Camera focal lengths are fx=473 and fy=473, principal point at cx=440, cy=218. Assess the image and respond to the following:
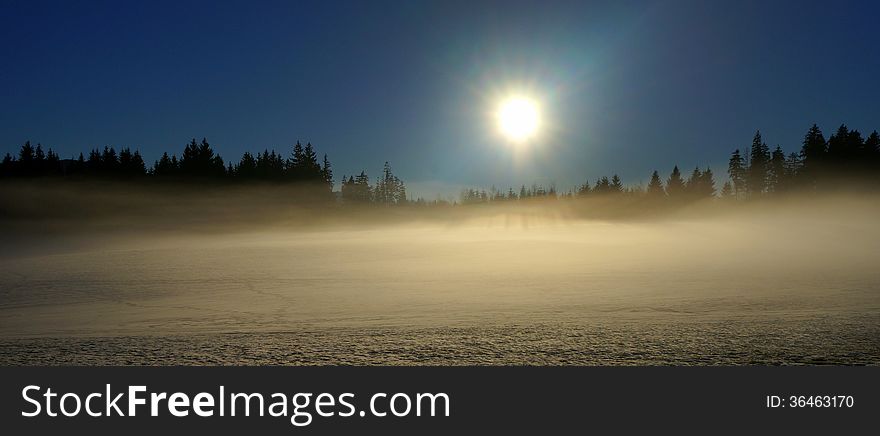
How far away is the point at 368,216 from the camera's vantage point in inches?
3489

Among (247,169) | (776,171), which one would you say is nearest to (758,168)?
(776,171)

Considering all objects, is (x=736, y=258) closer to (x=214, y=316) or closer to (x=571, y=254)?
(x=571, y=254)

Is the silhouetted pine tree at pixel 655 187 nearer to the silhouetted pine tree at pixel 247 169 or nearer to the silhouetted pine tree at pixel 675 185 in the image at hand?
the silhouetted pine tree at pixel 675 185

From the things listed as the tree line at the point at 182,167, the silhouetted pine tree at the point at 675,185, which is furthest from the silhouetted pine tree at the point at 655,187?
the tree line at the point at 182,167

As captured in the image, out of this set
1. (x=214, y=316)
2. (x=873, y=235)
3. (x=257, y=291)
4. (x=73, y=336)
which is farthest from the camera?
(x=873, y=235)

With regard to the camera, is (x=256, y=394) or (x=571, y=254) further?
(x=571, y=254)

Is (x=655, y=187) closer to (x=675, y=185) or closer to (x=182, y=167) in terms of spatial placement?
(x=675, y=185)

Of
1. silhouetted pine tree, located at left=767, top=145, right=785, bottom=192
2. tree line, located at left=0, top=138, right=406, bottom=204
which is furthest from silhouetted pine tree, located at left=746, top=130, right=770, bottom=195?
tree line, located at left=0, top=138, right=406, bottom=204

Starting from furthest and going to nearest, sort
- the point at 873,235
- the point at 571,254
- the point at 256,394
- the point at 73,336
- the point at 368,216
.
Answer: the point at 368,216 < the point at 873,235 < the point at 571,254 < the point at 73,336 < the point at 256,394

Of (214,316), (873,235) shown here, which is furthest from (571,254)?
(873,235)

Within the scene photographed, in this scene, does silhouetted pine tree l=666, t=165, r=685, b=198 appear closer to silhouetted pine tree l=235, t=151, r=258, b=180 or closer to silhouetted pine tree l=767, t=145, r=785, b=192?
silhouetted pine tree l=767, t=145, r=785, b=192

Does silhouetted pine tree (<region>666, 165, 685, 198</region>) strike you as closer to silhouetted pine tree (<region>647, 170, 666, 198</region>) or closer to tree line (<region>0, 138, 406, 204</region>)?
silhouetted pine tree (<region>647, 170, 666, 198</region>)

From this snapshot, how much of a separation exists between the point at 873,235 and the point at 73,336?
53.0 metres

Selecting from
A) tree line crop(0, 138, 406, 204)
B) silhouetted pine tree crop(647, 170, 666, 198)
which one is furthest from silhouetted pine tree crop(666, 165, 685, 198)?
tree line crop(0, 138, 406, 204)
